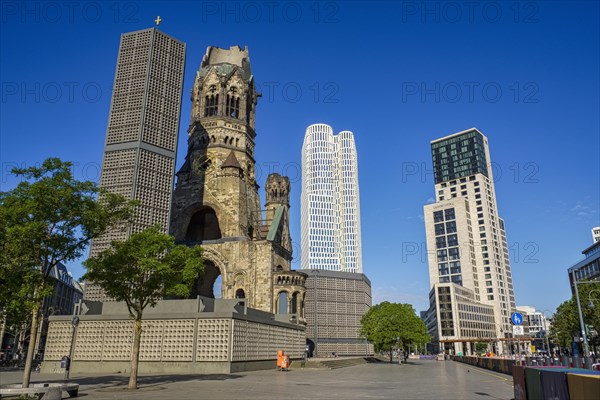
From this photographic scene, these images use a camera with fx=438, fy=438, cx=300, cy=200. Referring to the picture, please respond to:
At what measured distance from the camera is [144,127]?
4738cm

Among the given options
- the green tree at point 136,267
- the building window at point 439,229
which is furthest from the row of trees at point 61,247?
the building window at point 439,229

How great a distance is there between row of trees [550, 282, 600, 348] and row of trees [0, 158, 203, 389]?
54.5m

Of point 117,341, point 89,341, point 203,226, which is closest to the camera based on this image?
point 117,341

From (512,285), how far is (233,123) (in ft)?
495

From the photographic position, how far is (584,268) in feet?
346

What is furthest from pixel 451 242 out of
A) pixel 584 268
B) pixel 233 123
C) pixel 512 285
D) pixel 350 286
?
pixel 233 123

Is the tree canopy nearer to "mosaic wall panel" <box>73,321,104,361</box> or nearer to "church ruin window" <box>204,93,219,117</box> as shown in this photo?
"church ruin window" <box>204,93,219,117</box>

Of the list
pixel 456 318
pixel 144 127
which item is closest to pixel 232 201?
pixel 144 127

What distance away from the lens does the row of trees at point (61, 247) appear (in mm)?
20125

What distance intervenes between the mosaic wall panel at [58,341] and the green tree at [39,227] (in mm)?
18840

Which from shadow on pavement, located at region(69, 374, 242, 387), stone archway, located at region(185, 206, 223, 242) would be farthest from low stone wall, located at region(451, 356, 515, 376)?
stone archway, located at region(185, 206, 223, 242)

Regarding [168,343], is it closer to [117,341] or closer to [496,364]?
[117,341]

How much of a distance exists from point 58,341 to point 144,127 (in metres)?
22.6

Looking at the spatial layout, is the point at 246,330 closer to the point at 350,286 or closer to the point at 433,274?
the point at 350,286
